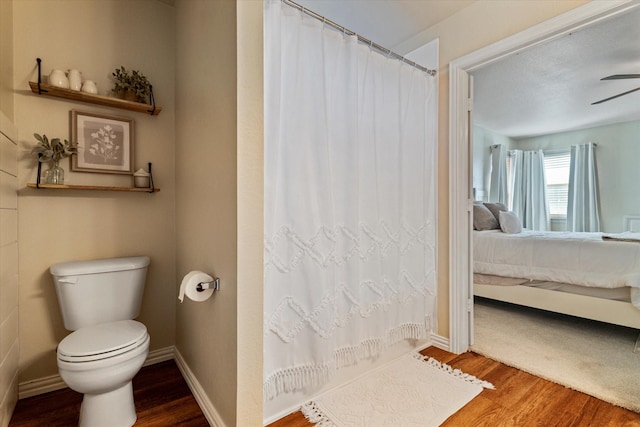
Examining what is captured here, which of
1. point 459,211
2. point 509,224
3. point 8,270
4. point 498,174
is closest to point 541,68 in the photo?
point 509,224

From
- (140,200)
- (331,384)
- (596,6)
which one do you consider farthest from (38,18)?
(596,6)

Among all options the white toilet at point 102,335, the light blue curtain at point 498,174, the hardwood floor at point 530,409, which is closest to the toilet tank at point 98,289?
the white toilet at point 102,335

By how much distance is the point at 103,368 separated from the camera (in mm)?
1322

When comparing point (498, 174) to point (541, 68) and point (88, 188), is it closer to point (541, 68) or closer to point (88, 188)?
point (541, 68)

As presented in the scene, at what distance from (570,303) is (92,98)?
4049 millimetres

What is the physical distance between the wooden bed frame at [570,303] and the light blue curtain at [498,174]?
3086 millimetres

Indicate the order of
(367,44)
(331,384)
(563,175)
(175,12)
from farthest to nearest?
(563,175) → (175,12) → (367,44) → (331,384)

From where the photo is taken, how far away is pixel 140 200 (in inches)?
78.9

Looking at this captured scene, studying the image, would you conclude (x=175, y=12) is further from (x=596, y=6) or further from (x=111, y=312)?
(x=596, y=6)

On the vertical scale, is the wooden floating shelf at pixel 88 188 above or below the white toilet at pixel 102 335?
above

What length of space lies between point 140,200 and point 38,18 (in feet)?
3.66

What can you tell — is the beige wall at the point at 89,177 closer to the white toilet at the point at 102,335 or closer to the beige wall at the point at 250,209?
the white toilet at the point at 102,335

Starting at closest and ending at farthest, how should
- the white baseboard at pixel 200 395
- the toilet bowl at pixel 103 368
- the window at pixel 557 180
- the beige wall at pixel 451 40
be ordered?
1. the toilet bowl at pixel 103 368
2. the white baseboard at pixel 200 395
3. the beige wall at pixel 451 40
4. the window at pixel 557 180

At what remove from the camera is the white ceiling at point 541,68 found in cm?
222
